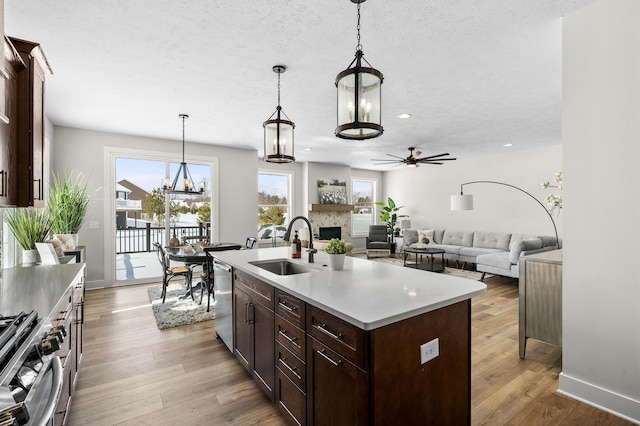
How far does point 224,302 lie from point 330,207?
19.8 feet

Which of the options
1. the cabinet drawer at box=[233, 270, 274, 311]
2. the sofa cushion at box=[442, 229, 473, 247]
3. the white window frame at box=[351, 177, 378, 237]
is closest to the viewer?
the cabinet drawer at box=[233, 270, 274, 311]

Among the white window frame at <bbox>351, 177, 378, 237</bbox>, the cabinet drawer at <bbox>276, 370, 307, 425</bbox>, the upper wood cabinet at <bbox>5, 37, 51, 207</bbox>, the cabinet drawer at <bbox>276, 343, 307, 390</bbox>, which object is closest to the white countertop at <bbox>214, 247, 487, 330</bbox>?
the cabinet drawer at <bbox>276, 343, 307, 390</bbox>

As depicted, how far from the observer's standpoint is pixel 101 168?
522cm

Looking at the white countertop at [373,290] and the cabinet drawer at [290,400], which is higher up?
the white countertop at [373,290]

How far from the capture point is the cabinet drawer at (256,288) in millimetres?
2092

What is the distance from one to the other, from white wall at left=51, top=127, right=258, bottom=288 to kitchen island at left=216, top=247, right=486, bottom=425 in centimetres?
435

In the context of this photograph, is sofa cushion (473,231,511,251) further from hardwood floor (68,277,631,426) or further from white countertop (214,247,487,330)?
white countertop (214,247,487,330)

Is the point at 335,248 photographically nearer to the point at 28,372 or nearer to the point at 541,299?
the point at 28,372

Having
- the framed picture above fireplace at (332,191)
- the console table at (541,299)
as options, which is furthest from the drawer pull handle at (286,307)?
the framed picture above fireplace at (332,191)

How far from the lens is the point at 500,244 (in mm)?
6863

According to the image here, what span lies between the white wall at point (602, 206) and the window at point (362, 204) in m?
7.70

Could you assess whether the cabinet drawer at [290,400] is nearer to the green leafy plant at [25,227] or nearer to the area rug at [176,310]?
the area rug at [176,310]

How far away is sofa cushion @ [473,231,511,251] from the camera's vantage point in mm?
6820

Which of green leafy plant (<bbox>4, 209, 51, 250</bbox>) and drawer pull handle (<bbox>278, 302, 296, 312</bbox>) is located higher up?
green leafy plant (<bbox>4, 209, 51, 250</bbox>)
